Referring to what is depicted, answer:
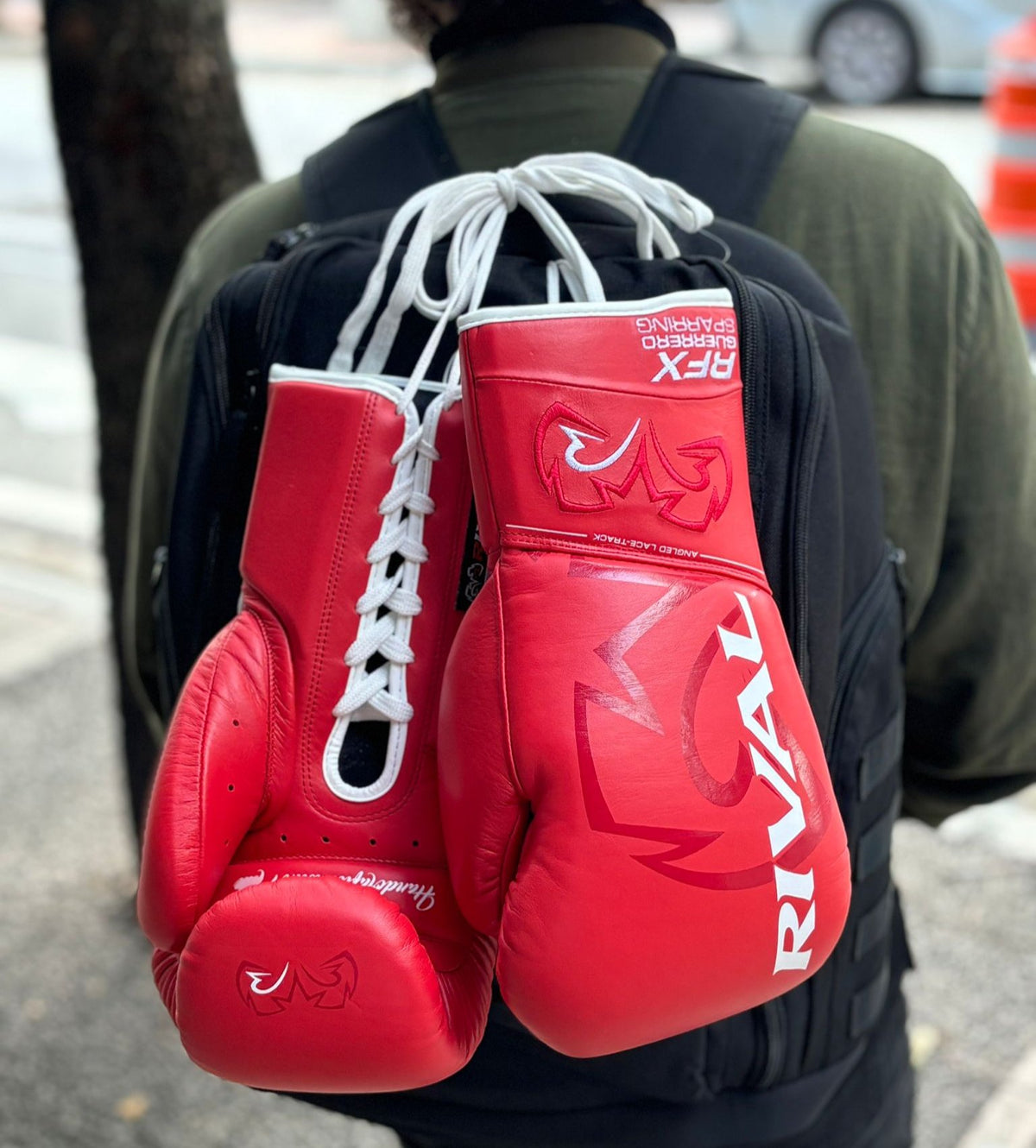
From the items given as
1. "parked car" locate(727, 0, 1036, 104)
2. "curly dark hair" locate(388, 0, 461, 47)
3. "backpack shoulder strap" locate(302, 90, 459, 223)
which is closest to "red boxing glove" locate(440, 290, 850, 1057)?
"backpack shoulder strap" locate(302, 90, 459, 223)

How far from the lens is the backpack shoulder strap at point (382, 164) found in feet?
5.12

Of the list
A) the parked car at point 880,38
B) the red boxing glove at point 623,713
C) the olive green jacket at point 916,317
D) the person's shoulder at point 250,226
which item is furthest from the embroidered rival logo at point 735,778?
the parked car at point 880,38

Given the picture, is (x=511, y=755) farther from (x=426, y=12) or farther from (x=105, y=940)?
(x=105, y=940)

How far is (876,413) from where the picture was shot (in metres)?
1.50

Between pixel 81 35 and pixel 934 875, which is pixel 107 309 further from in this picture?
pixel 934 875

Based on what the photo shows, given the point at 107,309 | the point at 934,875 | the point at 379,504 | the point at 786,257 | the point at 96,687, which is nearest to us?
the point at 379,504

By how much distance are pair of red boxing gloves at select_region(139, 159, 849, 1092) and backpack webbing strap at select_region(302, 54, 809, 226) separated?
33cm

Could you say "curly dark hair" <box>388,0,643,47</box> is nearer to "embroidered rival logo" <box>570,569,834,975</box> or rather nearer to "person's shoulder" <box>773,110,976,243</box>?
"person's shoulder" <box>773,110,976,243</box>

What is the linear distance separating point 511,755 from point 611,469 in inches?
10.0

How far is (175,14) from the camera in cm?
259

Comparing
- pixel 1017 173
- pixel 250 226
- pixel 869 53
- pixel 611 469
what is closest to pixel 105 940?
pixel 250 226

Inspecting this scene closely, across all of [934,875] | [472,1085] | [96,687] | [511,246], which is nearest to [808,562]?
[511,246]

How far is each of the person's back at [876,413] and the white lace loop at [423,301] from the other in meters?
0.23

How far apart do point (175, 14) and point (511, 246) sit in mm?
1578
